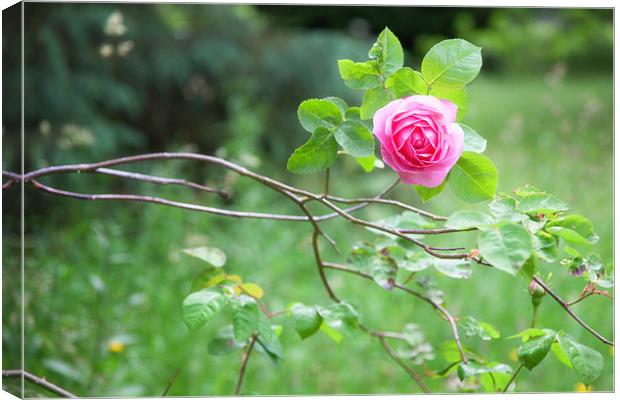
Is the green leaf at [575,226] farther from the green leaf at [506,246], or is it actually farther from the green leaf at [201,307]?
the green leaf at [201,307]

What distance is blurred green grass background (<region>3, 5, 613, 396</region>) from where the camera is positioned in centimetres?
141

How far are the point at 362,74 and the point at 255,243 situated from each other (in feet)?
4.74

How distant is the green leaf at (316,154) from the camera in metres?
0.60

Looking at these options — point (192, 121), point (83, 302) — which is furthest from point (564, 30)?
point (83, 302)

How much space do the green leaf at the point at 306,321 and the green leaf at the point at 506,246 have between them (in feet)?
0.81

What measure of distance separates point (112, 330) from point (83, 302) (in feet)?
0.52

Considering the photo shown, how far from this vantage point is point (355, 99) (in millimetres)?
2373

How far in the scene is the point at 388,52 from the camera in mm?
591

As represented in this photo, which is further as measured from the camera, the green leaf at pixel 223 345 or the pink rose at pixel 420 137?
the green leaf at pixel 223 345

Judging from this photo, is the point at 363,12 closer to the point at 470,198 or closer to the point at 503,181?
the point at 503,181

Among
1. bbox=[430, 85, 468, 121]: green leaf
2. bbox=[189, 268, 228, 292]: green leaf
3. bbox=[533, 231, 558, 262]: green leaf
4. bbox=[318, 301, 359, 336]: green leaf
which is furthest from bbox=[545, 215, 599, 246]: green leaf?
bbox=[189, 268, 228, 292]: green leaf

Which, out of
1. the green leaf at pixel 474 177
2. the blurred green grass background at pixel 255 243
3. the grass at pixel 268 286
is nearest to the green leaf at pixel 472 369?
the green leaf at pixel 474 177

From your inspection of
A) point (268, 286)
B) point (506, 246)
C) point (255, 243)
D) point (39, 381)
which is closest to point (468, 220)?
point (506, 246)

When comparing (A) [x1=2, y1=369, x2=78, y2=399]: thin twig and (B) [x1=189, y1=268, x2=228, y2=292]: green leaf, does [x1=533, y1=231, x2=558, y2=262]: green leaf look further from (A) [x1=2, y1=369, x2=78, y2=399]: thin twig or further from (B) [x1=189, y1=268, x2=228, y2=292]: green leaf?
(A) [x1=2, y1=369, x2=78, y2=399]: thin twig
